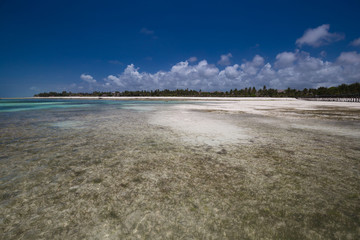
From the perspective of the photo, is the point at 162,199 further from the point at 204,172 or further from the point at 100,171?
the point at 100,171

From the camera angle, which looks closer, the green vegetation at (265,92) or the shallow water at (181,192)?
the shallow water at (181,192)

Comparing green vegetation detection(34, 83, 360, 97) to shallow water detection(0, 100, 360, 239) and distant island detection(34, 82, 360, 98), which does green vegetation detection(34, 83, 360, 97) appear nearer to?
distant island detection(34, 82, 360, 98)

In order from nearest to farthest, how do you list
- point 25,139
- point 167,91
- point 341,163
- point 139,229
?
point 139,229 < point 341,163 < point 25,139 < point 167,91

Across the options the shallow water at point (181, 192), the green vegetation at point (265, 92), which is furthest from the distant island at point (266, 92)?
the shallow water at point (181, 192)

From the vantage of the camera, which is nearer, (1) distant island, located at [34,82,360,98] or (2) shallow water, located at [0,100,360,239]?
(2) shallow water, located at [0,100,360,239]

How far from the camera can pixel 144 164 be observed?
14.1 ft

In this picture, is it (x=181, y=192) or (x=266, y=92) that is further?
(x=266, y=92)

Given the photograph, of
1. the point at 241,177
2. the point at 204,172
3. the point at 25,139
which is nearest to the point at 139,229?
the point at 204,172

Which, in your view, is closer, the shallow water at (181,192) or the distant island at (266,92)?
the shallow water at (181,192)

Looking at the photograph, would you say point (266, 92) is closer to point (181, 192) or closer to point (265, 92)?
point (265, 92)

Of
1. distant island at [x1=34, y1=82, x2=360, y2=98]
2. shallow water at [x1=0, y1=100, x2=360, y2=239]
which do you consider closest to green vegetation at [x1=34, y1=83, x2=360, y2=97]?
distant island at [x1=34, y1=82, x2=360, y2=98]

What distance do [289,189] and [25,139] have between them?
9127 millimetres

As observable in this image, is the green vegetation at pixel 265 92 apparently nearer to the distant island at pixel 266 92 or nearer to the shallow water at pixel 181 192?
the distant island at pixel 266 92

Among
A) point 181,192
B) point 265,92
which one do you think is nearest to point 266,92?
point 265,92
